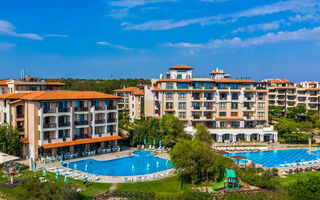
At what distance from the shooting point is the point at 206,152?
26.3 meters

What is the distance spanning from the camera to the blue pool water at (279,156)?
3706cm

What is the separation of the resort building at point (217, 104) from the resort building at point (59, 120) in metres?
13.4

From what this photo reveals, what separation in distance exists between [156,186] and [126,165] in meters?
7.69

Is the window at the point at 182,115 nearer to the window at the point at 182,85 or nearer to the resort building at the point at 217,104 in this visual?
the resort building at the point at 217,104

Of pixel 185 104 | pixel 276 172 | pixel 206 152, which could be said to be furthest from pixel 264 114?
pixel 206 152

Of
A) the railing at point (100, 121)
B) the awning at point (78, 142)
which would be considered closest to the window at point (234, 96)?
the awning at point (78, 142)

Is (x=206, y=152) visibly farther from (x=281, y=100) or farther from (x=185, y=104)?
(x=281, y=100)

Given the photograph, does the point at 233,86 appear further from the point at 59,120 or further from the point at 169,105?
the point at 59,120

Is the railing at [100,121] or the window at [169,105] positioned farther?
the window at [169,105]

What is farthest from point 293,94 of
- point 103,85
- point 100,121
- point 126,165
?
point 103,85

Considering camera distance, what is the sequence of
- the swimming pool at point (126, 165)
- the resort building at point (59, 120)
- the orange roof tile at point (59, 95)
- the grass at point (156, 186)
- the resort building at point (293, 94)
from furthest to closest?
the resort building at point (293, 94) → the orange roof tile at point (59, 95) → the resort building at point (59, 120) → the swimming pool at point (126, 165) → the grass at point (156, 186)

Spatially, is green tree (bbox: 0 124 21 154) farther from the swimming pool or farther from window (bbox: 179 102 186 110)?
window (bbox: 179 102 186 110)

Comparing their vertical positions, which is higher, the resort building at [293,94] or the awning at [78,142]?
the resort building at [293,94]

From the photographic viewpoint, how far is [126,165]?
106 ft
